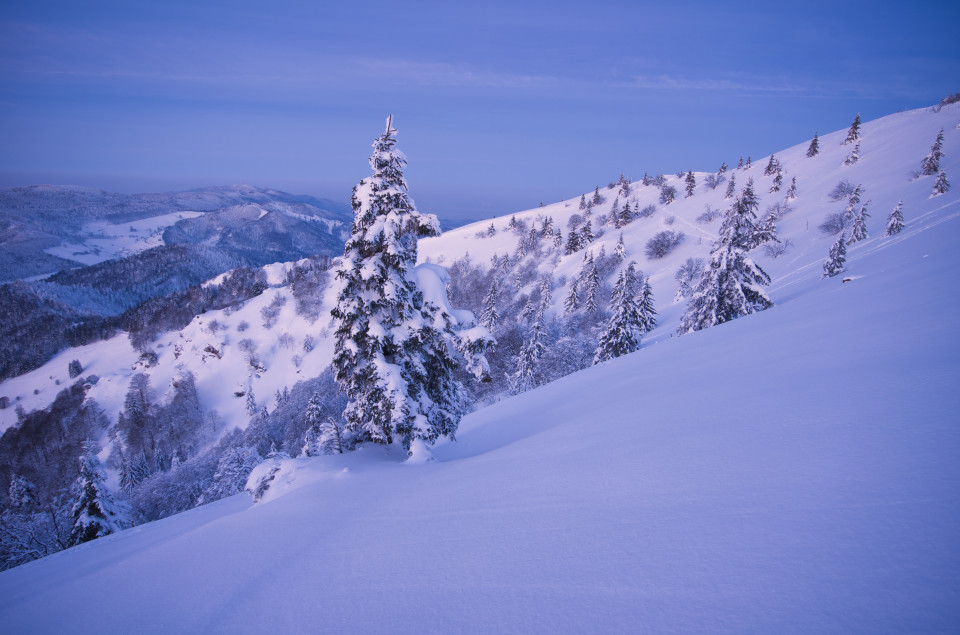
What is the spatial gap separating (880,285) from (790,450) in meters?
9.98

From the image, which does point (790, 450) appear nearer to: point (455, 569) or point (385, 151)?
point (455, 569)

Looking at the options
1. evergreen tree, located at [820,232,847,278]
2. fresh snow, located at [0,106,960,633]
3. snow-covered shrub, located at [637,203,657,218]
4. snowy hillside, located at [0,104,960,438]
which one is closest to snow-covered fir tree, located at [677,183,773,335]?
evergreen tree, located at [820,232,847,278]

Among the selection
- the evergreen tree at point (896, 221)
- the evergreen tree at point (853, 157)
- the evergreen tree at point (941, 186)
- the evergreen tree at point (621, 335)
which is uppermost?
the evergreen tree at point (853, 157)

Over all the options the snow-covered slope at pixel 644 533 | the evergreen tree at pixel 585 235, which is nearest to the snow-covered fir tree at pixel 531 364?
the snow-covered slope at pixel 644 533

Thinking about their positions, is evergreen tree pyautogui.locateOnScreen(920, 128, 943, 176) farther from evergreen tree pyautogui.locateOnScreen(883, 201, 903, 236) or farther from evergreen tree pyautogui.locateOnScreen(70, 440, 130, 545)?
evergreen tree pyautogui.locateOnScreen(70, 440, 130, 545)

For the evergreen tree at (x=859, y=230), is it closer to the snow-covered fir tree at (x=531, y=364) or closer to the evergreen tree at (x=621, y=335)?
the evergreen tree at (x=621, y=335)

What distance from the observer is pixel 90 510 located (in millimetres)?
18250

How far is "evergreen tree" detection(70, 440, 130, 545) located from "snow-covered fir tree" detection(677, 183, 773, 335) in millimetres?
32092

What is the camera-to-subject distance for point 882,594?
1.70m

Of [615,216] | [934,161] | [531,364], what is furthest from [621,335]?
[615,216]

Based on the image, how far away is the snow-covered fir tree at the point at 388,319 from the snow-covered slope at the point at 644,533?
8.05ft

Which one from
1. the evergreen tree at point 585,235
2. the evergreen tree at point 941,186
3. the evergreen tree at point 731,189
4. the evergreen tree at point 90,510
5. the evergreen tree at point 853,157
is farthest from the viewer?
the evergreen tree at point 585,235

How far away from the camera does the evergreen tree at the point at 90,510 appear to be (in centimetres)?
1795

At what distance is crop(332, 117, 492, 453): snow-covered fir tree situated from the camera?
833cm
